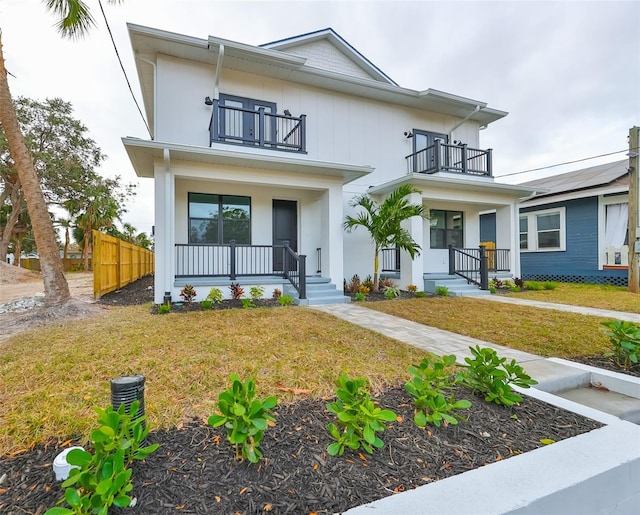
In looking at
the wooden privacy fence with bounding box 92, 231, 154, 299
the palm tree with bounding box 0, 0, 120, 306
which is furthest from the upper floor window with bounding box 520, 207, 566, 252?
the palm tree with bounding box 0, 0, 120, 306

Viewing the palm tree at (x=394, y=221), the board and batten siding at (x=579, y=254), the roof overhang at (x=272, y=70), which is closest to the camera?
the roof overhang at (x=272, y=70)

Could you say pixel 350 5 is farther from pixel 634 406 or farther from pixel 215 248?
pixel 634 406

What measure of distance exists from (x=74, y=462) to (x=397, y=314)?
585 cm

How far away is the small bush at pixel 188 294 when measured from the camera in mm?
7043

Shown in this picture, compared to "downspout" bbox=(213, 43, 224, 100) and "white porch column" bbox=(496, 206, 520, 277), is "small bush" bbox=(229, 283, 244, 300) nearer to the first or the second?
"downspout" bbox=(213, 43, 224, 100)

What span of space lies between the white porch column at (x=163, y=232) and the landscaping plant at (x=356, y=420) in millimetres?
6312

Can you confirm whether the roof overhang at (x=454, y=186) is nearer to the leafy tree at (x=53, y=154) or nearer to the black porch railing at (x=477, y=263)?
the black porch railing at (x=477, y=263)

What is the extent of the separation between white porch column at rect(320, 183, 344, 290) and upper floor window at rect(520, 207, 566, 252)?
10516 mm

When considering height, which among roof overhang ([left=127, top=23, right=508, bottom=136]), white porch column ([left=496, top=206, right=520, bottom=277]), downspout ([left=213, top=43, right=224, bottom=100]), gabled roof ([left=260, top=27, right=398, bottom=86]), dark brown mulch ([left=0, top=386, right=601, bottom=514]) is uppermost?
gabled roof ([left=260, top=27, right=398, bottom=86])

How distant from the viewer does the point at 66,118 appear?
1875 centimetres

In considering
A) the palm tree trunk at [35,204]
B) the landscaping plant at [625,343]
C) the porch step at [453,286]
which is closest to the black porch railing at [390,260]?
the porch step at [453,286]

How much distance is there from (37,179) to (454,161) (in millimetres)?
11979

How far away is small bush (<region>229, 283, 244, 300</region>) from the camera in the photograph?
7.57m

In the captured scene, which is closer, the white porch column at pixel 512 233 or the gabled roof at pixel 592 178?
the white porch column at pixel 512 233
